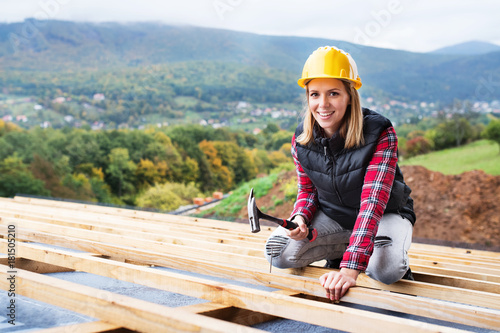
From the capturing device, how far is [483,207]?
20.3 feet

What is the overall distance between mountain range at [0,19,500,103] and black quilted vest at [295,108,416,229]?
8938mm

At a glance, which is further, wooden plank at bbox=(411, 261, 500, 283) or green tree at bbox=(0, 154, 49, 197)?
green tree at bbox=(0, 154, 49, 197)

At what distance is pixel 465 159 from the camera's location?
25.8 ft

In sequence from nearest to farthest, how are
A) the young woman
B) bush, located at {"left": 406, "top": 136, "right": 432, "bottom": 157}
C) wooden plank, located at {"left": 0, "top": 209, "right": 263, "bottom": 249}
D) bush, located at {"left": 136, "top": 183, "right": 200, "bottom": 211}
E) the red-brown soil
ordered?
the young woman → wooden plank, located at {"left": 0, "top": 209, "right": 263, "bottom": 249} → the red-brown soil → bush, located at {"left": 406, "top": 136, "right": 432, "bottom": 157} → bush, located at {"left": 136, "top": 183, "right": 200, "bottom": 211}

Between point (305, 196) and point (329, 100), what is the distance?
18.6 inches

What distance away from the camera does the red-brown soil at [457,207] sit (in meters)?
6.00

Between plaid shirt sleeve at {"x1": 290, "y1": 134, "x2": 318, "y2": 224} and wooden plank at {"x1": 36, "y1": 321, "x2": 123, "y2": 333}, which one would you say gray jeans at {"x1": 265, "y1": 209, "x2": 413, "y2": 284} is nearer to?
plaid shirt sleeve at {"x1": 290, "y1": 134, "x2": 318, "y2": 224}

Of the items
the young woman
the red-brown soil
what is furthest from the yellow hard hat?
the red-brown soil

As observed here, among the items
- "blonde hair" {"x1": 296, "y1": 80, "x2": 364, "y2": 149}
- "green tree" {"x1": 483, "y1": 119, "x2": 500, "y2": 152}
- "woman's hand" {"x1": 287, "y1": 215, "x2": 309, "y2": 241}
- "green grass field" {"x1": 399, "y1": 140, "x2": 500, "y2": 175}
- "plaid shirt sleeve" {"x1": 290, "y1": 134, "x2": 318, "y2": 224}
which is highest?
"green tree" {"x1": 483, "y1": 119, "x2": 500, "y2": 152}

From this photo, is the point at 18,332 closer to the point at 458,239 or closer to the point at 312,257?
the point at 312,257

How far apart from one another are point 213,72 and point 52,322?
1053 centimetres

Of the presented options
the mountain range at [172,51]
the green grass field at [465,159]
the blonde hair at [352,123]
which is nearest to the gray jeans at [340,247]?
the blonde hair at [352,123]

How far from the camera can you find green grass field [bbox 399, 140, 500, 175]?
24.9 ft

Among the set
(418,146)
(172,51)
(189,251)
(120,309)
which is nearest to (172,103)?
(172,51)
